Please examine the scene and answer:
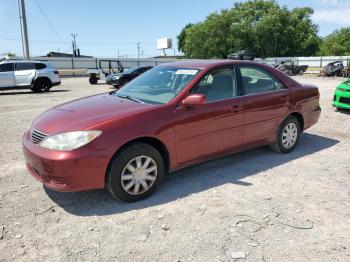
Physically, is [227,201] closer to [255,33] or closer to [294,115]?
[294,115]

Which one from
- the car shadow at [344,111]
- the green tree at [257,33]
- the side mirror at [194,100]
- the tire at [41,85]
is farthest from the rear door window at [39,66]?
the green tree at [257,33]

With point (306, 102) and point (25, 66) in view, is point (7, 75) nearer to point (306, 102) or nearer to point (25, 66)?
point (25, 66)

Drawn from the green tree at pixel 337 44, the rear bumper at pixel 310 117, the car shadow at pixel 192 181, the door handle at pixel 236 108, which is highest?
the green tree at pixel 337 44

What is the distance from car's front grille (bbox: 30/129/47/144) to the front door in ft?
5.01

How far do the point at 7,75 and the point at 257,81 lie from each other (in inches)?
581

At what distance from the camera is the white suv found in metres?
16.7

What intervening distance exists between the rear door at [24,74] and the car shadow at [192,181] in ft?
46.6

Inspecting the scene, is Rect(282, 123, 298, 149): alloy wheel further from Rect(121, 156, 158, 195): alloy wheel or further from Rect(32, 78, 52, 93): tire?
Rect(32, 78, 52, 93): tire

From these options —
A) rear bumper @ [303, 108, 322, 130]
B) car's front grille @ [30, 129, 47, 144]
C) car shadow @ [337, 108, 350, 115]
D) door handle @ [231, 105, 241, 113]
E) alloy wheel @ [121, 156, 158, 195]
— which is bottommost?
car shadow @ [337, 108, 350, 115]

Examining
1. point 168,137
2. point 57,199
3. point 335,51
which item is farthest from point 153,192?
point 335,51

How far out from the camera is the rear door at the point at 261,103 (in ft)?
16.7

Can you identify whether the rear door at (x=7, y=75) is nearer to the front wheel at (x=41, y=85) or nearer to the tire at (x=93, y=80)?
the front wheel at (x=41, y=85)

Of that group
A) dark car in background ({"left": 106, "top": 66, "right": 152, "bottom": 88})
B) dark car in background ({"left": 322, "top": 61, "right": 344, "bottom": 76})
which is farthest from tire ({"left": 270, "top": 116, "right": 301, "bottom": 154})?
dark car in background ({"left": 322, "top": 61, "right": 344, "bottom": 76})

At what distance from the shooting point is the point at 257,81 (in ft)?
17.6
